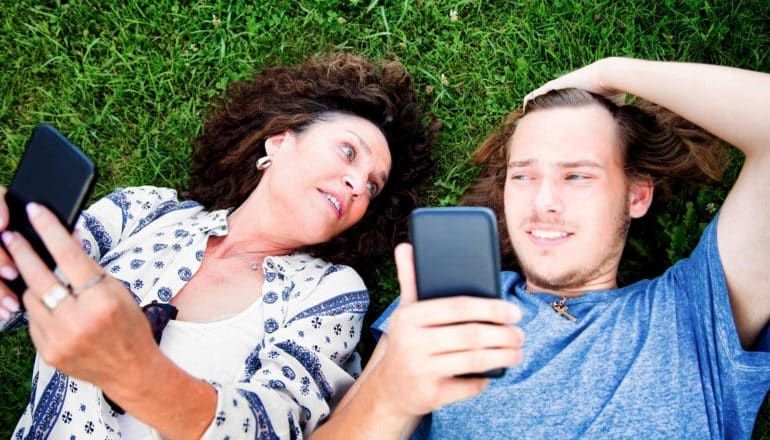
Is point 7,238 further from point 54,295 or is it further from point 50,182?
point 54,295

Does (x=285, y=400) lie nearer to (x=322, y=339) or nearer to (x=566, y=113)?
(x=322, y=339)

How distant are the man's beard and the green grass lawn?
1.35m

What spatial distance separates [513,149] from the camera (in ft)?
11.0

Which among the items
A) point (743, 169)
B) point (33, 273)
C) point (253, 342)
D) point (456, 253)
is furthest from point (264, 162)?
→ point (743, 169)

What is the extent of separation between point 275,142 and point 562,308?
6.80 feet

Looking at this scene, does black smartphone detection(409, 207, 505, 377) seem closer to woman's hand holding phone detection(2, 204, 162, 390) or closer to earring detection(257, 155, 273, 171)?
woman's hand holding phone detection(2, 204, 162, 390)

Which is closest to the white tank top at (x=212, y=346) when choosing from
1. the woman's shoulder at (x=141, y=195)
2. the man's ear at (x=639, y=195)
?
the woman's shoulder at (x=141, y=195)

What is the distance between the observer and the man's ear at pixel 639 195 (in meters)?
3.27

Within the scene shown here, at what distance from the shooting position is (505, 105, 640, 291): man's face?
296cm

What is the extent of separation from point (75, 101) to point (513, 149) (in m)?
3.21

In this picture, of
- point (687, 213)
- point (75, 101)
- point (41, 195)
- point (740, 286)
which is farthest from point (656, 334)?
point (75, 101)

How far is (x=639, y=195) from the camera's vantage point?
3314 millimetres

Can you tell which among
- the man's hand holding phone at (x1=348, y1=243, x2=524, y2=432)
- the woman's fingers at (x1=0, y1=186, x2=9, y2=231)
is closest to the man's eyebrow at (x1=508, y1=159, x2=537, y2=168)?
the man's hand holding phone at (x1=348, y1=243, x2=524, y2=432)

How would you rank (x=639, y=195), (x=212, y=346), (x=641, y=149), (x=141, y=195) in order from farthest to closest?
(x=141, y=195) < (x=641, y=149) < (x=639, y=195) < (x=212, y=346)
